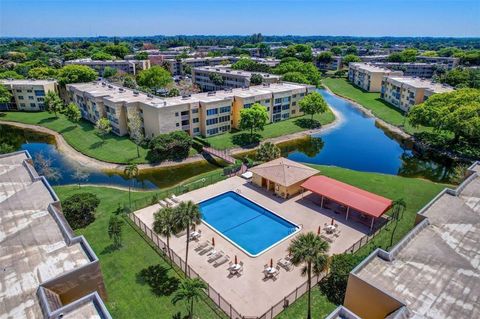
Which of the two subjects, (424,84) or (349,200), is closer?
(349,200)

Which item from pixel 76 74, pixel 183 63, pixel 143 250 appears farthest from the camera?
pixel 183 63

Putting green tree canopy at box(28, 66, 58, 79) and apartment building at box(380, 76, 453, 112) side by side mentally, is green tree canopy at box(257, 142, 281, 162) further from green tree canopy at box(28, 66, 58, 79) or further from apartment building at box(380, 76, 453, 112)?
green tree canopy at box(28, 66, 58, 79)

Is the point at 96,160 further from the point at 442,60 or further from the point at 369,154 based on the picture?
the point at 442,60

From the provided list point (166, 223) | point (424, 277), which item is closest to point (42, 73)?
point (166, 223)

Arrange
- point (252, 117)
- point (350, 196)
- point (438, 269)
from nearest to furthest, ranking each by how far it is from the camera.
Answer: point (438, 269) → point (350, 196) → point (252, 117)

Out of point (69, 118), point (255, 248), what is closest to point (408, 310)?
point (255, 248)
